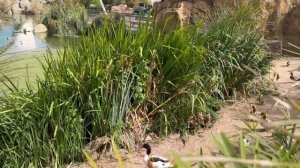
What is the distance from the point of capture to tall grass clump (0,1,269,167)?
11.1ft

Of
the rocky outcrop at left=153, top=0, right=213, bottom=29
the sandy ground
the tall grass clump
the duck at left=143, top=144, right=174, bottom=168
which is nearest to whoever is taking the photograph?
the duck at left=143, top=144, right=174, bottom=168

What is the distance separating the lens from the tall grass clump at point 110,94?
338 centimetres

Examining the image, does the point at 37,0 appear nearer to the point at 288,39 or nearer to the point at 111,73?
the point at 288,39

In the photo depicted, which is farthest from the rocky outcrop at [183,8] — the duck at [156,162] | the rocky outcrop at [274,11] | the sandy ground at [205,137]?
the duck at [156,162]

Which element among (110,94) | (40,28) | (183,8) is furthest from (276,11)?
(40,28)

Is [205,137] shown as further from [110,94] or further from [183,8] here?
[183,8]

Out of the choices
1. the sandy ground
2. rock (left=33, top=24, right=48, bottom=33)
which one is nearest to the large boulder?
the sandy ground

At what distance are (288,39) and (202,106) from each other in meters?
7.24

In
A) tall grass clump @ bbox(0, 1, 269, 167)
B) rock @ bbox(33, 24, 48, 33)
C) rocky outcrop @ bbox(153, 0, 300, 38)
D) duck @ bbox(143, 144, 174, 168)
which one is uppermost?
rocky outcrop @ bbox(153, 0, 300, 38)

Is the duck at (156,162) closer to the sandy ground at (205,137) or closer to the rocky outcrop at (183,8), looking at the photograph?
the sandy ground at (205,137)

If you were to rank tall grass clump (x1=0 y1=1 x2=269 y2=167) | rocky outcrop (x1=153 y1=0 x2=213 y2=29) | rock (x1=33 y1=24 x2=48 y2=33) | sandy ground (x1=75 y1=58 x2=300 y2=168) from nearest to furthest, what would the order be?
tall grass clump (x1=0 y1=1 x2=269 y2=167)
sandy ground (x1=75 y1=58 x2=300 y2=168)
rocky outcrop (x1=153 y1=0 x2=213 y2=29)
rock (x1=33 y1=24 x2=48 y2=33)

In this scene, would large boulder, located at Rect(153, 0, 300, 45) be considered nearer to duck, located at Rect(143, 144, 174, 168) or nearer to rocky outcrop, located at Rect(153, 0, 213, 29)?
rocky outcrop, located at Rect(153, 0, 213, 29)

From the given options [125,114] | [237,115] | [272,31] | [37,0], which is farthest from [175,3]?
[37,0]

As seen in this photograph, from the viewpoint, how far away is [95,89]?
12.0 feet
